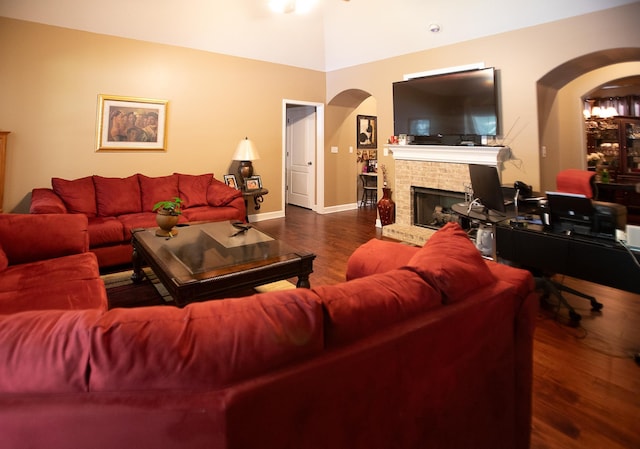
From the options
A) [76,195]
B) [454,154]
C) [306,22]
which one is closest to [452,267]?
[454,154]

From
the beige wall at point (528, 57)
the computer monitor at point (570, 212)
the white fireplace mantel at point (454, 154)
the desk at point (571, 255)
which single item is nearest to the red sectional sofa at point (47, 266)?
the desk at point (571, 255)

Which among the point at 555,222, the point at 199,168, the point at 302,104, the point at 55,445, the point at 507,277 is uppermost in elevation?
the point at 302,104

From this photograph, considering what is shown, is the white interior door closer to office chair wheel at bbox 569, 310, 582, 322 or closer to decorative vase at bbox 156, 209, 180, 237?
decorative vase at bbox 156, 209, 180, 237

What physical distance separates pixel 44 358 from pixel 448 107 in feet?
17.0

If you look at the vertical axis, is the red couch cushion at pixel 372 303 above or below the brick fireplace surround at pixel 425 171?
below

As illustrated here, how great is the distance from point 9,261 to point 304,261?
211 cm

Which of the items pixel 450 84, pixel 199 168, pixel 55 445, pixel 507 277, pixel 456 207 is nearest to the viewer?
pixel 55 445

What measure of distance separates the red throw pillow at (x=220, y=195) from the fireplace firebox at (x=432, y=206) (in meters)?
2.67

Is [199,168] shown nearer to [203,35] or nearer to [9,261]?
[203,35]

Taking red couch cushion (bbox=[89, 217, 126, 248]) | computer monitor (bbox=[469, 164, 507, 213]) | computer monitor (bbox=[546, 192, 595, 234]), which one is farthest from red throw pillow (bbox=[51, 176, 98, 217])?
computer monitor (bbox=[546, 192, 595, 234])

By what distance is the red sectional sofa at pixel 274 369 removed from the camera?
0.77 meters

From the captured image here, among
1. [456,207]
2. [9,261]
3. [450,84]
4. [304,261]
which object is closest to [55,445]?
[304,261]

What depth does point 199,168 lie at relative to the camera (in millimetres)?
5918

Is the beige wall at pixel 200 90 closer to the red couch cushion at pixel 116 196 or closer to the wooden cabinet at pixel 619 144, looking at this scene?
the red couch cushion at pixel 116 196
